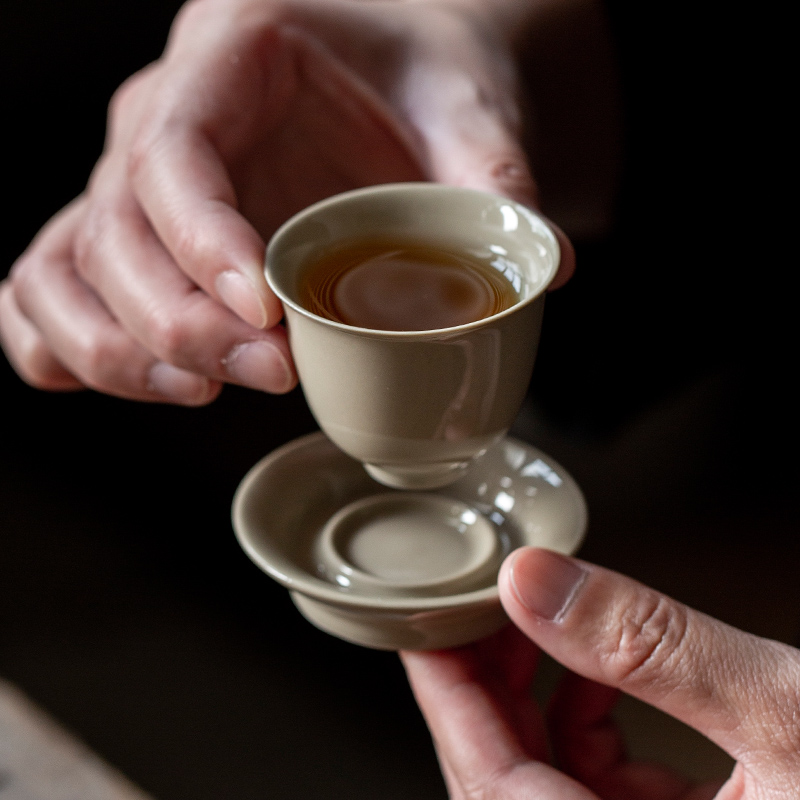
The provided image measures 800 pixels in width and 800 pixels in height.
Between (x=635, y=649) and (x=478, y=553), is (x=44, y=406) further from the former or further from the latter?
(x=635, y=649)

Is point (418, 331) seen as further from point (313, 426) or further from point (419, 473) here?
point (313, 426)

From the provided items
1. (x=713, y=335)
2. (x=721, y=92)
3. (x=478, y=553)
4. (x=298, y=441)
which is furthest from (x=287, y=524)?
(x=721, y=92)

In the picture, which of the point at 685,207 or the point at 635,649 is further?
the point at 685,207

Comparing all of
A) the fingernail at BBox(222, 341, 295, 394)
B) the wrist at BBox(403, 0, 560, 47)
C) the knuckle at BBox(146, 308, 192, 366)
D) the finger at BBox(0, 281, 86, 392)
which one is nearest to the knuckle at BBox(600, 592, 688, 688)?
the fingernail at BBox(222, 341, 295, 394)

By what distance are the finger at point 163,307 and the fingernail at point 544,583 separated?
317 millimetres

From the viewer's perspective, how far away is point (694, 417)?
1514mm

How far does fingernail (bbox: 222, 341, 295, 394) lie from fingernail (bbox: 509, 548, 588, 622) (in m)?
0.31

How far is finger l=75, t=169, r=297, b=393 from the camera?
2.97 ft

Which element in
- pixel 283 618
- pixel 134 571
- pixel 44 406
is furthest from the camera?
pixel 44 406

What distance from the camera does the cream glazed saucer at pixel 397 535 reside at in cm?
89

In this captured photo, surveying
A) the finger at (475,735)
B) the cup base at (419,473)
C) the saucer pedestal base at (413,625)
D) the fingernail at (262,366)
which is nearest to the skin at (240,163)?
the fingernail at (262,366)

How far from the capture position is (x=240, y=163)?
48.3 inches

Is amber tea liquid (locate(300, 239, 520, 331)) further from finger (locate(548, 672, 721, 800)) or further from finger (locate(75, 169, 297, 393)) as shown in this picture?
finger (locate(548, 672, 721, 800))

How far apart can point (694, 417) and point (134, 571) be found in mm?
1015
